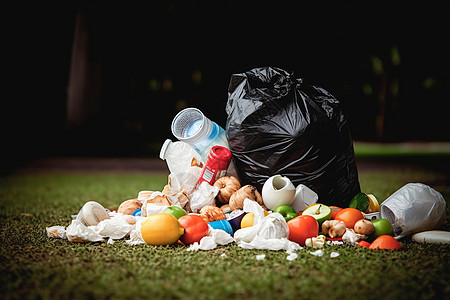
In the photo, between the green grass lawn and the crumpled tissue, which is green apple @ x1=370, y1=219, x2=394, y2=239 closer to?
the green grass lawn

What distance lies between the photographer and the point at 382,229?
240 cm

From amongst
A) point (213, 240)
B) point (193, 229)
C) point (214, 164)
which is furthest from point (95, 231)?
point (214, 164)

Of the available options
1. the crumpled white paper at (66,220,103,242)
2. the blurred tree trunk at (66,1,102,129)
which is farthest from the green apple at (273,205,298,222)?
the blurred tree trunk at (66,1,102,129)

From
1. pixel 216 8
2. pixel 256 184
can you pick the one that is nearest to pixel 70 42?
pixel 216 8

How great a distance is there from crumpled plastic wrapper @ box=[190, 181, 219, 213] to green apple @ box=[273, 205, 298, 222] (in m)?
0.41

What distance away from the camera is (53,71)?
37.3 ft

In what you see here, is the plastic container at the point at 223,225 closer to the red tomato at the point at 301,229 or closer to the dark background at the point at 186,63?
the red tomato at the point at 301,229

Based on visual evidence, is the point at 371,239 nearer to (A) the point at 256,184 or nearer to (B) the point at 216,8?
(A) the point at 256,184

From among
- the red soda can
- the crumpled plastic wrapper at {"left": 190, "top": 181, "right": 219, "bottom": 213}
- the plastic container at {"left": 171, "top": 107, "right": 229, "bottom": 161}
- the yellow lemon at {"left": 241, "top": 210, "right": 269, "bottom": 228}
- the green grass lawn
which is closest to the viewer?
the green grass lawn

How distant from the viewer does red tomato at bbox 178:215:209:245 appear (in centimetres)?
228

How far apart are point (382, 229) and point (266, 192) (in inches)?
26.3

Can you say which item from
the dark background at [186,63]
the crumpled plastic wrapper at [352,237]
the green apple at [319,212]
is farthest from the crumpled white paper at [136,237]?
the dark background at [186,63]

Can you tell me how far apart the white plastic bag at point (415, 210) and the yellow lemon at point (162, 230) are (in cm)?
121

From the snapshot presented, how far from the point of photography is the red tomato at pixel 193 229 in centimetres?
228
